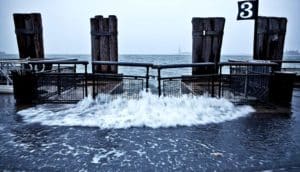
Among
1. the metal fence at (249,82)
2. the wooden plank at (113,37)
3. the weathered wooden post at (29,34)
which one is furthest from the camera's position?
the wooden plank at (113,37)

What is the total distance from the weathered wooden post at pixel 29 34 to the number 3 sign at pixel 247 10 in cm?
751

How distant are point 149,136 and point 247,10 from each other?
198 inches

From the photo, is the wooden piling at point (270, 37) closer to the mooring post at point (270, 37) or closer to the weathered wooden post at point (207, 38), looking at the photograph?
the mooring post at point (270, 37)

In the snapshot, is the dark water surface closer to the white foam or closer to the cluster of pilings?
the white foam

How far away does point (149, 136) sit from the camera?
13.3 ft

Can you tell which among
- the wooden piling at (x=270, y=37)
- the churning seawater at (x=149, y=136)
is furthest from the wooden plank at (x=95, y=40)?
the wooden piling at (x=270, y=37)

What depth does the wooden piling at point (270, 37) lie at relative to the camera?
9.23 m

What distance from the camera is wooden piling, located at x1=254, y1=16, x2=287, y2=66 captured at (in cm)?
923

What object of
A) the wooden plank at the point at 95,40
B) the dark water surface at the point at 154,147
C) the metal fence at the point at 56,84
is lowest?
the dark water surface at the point at 154,147

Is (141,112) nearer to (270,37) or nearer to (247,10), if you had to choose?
(247,10)

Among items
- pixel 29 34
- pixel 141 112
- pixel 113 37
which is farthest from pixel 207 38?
pixel 29 34

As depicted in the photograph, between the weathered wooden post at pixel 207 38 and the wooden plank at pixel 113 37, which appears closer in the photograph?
the weathered wooden post at pixel 207 38

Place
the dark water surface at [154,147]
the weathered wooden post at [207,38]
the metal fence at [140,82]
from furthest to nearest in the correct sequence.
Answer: the weathered wooden post at [207,38] → the metal fence at [140,82] → the dark water surface at [154,147]

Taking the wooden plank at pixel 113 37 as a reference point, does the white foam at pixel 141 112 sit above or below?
below
